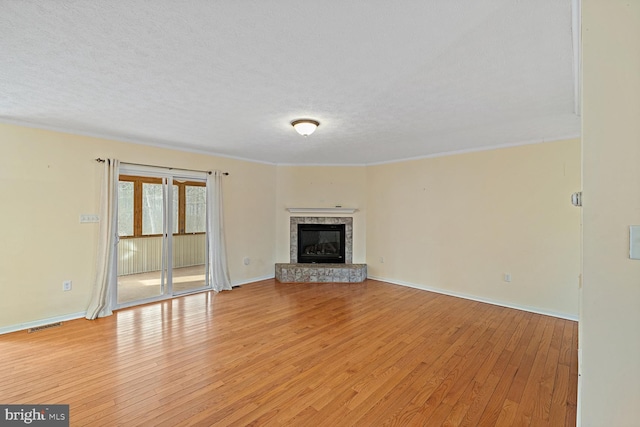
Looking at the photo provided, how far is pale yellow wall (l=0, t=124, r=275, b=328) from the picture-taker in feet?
10.9

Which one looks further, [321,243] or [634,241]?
[321,243]

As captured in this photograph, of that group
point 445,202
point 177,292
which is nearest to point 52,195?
point 177,292

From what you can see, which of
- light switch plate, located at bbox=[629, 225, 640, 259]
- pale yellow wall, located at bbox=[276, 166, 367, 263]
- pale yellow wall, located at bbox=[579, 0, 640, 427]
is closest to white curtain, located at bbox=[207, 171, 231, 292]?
pale yellow wall, located at bbox=[276, 166, 367, 263]

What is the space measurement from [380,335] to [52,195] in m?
4.47

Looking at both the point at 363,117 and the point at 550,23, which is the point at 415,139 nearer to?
the point at 363,117

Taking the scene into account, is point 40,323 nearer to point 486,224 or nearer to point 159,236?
point 159,236

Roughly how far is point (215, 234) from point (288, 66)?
380 cm

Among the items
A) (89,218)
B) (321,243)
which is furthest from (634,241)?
(321,243)

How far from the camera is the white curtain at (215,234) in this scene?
511 centimetres

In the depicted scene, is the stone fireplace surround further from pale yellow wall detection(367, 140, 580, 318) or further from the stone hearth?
pale yellow wall detection(367, 140, 580, 318)

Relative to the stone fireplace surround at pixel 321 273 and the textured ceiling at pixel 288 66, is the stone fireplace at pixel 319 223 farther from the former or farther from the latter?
the textured ceiling at pixel 288 66

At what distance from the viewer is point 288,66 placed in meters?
2.04

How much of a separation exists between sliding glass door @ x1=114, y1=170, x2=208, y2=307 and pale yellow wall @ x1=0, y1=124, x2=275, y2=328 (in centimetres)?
42

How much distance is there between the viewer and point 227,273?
5246mm
